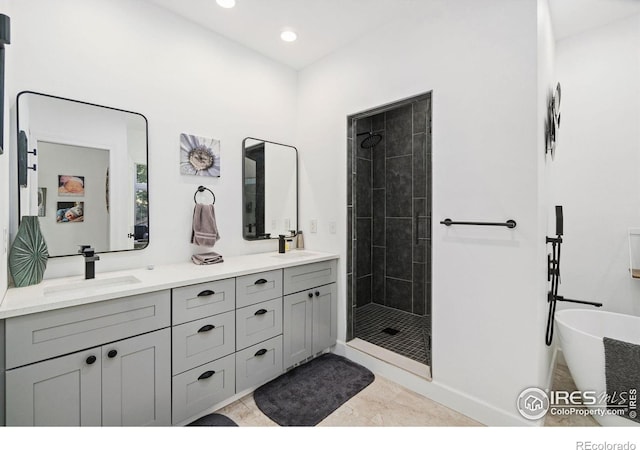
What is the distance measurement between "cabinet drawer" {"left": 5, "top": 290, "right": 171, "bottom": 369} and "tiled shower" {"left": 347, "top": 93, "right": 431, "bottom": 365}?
1978mm

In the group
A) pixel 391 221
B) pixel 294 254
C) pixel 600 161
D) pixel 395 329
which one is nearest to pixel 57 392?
pixel 294 254

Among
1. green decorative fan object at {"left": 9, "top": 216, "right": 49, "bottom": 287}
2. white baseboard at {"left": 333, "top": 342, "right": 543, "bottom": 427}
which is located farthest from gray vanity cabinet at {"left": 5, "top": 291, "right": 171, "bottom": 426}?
white baseboard at {"left": 333, "top": 342, "right": 543, "bottom": 427}

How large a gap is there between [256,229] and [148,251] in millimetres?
912

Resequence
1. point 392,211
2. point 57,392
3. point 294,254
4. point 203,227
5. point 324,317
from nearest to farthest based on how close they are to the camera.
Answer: point 57,392
point 203,227
point 324,317
point 294,254
point 392,211

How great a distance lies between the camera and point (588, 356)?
1803 mm

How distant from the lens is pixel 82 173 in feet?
6.21

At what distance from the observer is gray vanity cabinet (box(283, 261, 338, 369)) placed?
2.36 metres

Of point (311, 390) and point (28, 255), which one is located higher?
point (28, 255)

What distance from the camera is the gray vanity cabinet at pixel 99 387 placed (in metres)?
1.31

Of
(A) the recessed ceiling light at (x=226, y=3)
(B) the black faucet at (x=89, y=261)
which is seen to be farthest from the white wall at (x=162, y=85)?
(A) the recessed ceiling light at (x=226, y=3)

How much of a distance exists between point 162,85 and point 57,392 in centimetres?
196

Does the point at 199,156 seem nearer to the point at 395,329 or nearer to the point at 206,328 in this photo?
the point at 206,328

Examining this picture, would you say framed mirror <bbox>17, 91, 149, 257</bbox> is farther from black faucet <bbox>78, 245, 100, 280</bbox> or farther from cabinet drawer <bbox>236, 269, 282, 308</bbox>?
cabinet drawer <bbox>236, 269, 282, 308</bbox>
